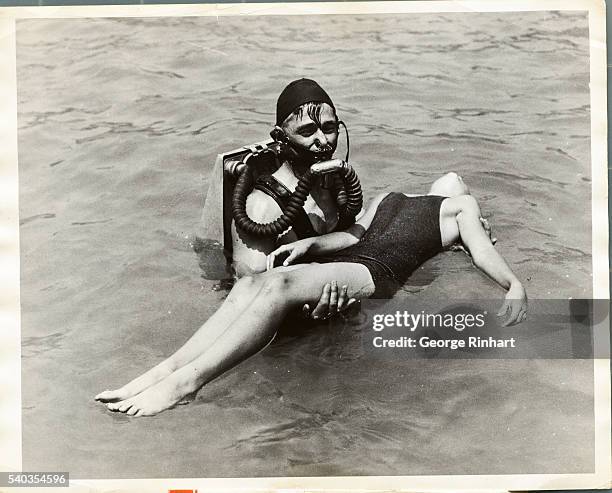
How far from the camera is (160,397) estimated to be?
2551 millimetres

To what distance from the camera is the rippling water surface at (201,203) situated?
101 inches

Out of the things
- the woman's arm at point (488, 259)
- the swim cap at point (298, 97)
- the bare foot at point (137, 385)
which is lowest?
the bare foot at point (137, 385)

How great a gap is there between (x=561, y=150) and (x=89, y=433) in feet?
5.78

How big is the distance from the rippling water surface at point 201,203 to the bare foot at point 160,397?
0.03 meters

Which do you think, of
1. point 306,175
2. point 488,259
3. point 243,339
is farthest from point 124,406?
point 488,259

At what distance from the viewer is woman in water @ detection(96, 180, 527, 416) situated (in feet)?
8.37

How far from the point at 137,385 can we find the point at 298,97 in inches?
41.2

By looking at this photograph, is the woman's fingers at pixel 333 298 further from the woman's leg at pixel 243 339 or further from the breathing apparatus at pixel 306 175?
the breathing apparatus at pixel 306 175

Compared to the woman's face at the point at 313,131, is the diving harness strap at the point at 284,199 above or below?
below

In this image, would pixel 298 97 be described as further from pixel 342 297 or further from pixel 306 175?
pixel 342 297

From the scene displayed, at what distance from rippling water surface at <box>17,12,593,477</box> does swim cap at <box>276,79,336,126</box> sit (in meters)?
0.03

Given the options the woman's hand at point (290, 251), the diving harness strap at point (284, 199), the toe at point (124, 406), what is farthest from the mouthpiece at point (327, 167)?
the toe at point (124, 406)

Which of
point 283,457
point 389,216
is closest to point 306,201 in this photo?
point 389,216

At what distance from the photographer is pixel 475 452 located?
8.45 ft
